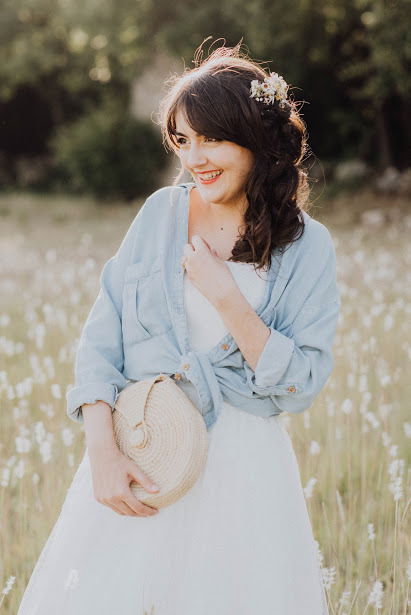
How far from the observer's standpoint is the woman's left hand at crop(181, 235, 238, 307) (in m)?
2.12

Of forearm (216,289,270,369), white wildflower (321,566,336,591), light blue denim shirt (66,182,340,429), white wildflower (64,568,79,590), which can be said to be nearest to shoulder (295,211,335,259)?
light blue denim shirt (66,182,340,429)

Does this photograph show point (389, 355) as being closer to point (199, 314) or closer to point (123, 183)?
point (199, 314)

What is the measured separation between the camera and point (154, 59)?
60.8ft

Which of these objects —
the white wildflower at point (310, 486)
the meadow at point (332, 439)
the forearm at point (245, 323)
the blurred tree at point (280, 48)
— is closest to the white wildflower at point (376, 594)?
the meadow at point (332, 439)

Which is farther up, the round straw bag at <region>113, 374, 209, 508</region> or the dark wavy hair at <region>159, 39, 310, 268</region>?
the dark wavy hair at <region>159, 39, 310, 268</region>

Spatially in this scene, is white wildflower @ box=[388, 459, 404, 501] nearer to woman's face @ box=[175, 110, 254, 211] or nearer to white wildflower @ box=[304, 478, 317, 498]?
white wildflower @ box=[304, 478, 317, 498]

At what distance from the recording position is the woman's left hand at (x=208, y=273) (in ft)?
6.95

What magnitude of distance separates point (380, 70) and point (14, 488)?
41.1 ft

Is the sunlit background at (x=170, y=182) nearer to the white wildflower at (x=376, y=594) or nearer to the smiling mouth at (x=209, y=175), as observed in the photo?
the white wildflower at (x=376, y=594)

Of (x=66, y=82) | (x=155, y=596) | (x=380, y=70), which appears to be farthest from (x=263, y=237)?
(x=66, y=82)

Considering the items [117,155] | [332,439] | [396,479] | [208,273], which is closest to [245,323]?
[208,273]

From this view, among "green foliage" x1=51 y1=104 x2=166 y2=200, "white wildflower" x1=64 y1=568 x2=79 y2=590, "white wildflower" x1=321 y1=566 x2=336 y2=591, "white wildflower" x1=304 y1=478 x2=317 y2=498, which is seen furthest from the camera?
"green foliage" x1=51 y1=104 x2=166 y2=200

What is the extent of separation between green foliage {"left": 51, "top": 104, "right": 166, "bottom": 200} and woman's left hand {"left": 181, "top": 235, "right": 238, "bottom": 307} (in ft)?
60.5

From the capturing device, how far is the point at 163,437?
79.8 inches
